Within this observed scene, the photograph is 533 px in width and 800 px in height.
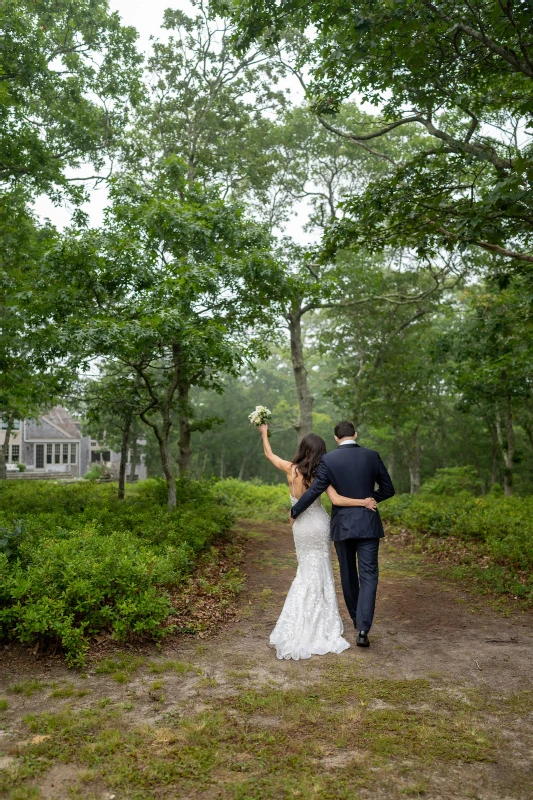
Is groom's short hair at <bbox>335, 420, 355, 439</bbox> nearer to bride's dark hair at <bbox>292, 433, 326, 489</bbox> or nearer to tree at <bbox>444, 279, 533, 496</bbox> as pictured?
bride's dark hair at <bbox>292, 433, 326, 489</bbox>

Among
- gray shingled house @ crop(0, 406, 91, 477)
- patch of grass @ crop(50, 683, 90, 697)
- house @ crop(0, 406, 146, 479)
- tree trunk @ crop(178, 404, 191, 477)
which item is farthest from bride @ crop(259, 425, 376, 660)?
gray shingled house @ crop(0, 406, 91, 477)

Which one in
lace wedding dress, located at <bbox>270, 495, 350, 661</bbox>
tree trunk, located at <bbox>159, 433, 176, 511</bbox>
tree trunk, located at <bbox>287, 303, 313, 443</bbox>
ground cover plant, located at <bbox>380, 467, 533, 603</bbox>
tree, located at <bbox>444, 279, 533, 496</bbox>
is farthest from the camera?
tree trunk, located at <bbox>287, 303, 313, 443</bbox>

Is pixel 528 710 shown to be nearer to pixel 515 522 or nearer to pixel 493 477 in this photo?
pixel 515 522

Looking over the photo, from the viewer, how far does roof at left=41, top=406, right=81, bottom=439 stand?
54562 millimetres

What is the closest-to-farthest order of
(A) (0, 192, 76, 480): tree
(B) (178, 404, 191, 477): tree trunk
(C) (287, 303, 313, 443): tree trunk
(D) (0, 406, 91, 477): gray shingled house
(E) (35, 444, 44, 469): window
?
(A) (0, 192, 76, 480): tree < (B) (178, 404, 191, 477): tree trunk < (C) (287, 303, 313, 443): tree trunk < (D) (0, 406, 91, 477): gray shingled house < (E) (35, 444, 44, 469): window

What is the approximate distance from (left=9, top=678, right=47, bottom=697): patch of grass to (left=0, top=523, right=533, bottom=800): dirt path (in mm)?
17

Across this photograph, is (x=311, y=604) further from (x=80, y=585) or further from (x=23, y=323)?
(x=23, y=323)

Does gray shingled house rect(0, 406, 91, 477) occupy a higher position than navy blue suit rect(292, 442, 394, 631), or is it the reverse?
gray shingled house rect(0, 406, 91, 477)

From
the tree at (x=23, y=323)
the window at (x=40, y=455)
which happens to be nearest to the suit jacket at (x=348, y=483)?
the tree at (x=23, y=323)

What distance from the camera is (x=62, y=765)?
12.2 feet

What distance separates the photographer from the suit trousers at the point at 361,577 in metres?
6.16

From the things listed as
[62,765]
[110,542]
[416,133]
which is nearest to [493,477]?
[416,133]

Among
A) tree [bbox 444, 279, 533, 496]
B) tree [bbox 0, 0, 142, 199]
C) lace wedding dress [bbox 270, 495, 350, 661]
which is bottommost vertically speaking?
lace wedding dress [bbox 270, 495, 350, 661]

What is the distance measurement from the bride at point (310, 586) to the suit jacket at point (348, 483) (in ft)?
0.31
